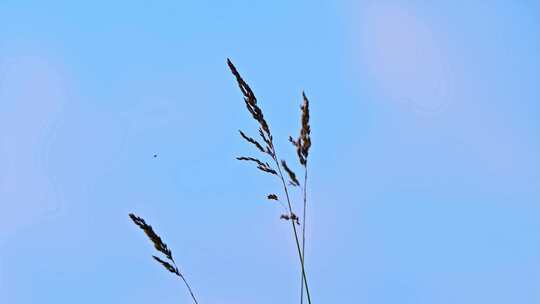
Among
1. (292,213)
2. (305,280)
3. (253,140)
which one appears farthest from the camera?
(253,140)

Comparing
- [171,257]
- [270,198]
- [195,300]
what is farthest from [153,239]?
[270,198]

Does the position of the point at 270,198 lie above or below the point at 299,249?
above

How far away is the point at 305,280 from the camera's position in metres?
2.48

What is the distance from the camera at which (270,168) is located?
3008 mm

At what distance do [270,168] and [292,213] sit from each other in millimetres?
323

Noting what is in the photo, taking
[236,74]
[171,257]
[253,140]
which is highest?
[236,74]

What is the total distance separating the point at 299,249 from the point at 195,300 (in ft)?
1.68

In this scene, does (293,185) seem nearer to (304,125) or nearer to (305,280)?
(304,125)

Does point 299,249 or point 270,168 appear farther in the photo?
point 270,168

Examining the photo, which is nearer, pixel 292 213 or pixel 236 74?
pixel 292 213

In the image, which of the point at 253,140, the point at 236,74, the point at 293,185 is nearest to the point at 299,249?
the point at 293,185

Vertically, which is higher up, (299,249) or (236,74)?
(236,74)

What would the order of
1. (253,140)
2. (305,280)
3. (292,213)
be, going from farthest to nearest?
(253,140) → (292,213) → (305,280)

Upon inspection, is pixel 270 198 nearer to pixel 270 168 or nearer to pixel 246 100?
pixel 270 168
